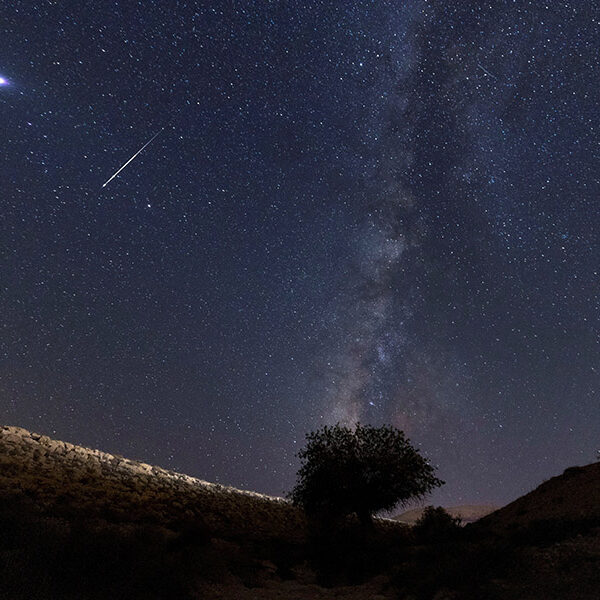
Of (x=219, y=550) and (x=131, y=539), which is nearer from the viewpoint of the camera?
(x=131, y=539)

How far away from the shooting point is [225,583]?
12766 millimetres

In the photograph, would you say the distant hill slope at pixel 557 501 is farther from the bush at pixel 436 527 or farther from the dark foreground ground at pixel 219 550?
the bush at pixel 436 527

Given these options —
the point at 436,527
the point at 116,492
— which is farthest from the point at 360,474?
the point at 116,492

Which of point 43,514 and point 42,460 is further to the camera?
point 42,460

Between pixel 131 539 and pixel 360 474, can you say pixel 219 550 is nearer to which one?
pixel 131 539

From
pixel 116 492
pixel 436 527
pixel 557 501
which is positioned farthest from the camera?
pixel 557 501

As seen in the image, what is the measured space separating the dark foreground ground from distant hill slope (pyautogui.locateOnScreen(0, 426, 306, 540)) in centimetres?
13

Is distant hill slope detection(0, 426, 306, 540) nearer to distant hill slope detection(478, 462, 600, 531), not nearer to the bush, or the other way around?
the bush

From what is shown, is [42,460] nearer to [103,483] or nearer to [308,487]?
[103,483]

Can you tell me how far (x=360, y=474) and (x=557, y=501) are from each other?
37.8 ft

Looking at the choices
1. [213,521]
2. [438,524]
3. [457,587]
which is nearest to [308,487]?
[213,521]

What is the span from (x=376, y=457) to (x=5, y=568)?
21.3 m

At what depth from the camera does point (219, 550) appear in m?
16.4

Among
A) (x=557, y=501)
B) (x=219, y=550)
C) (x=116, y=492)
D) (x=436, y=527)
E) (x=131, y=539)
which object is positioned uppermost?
(x=116, y=492)
